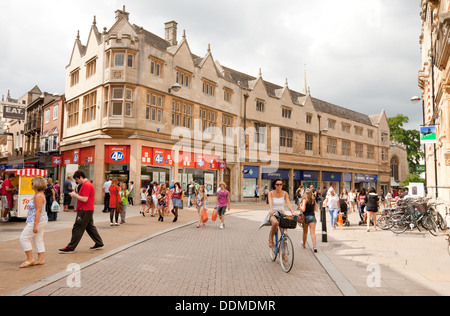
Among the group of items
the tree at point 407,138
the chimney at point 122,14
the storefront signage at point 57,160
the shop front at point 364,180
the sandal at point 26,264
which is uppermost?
the chimney at point 122,14

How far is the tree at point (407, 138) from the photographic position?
57.0m

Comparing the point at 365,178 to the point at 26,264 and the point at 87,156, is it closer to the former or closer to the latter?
the point at 87,156

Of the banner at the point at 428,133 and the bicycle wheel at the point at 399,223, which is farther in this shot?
the banner at the point at 428,133

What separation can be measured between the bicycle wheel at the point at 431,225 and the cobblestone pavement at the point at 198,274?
6.15 m

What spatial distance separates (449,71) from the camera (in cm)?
1063

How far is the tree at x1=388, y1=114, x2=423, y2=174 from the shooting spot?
2245 inches

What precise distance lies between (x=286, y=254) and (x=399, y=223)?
344 inches

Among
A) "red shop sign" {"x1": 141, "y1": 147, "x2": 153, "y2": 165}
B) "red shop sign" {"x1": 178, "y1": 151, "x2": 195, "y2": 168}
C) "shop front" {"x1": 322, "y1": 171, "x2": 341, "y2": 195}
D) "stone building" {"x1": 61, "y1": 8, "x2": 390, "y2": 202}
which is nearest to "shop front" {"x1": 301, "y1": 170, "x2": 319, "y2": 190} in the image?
"stone building" {"x1": 61, "y1": 8, "x2": 390, "y2": 202}

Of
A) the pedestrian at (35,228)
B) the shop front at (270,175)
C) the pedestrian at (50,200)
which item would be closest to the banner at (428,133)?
the pedestrian at (35,228)

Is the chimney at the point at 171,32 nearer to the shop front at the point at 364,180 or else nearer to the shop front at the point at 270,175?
the shop front at the point at 270,175

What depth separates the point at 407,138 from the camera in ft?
189

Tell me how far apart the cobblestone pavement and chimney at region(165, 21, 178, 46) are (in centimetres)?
2369
